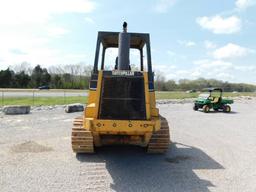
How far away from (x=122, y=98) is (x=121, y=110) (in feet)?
0.84

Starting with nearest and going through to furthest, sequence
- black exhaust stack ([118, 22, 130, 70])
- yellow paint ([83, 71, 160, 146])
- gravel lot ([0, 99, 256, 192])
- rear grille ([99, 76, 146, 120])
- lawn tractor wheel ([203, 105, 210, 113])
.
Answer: gravel lot ([0, 99, 256, 192]), yellow paint ([83, 71, 160, 146]), rear grille ([99, 76, 146, 120]), black exhaust stack ([118, 22, 130, 70]), lawn tractor wheel ([203, 105, 210, 113])

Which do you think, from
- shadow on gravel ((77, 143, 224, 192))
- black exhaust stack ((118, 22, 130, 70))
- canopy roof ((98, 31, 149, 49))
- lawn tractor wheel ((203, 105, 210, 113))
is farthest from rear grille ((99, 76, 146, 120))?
lawn tractor wheel ((203, 105, 210, 113))

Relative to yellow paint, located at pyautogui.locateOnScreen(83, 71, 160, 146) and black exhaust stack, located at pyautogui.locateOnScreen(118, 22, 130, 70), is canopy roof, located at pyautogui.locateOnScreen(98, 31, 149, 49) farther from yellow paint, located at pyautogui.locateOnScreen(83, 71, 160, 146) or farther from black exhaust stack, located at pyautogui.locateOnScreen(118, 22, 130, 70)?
yellow paint, located at pyautogui.locateOnScreen(83, 71, 160, 146)

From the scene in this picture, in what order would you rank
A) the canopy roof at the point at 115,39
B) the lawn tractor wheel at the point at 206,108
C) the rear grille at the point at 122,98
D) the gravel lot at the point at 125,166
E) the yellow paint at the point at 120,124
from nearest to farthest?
the gravel lot at the point at 125,166
the yellow paint at the point at 120,124
the rear grille at the point at 122,98
the canopy roof at the point at 115,39
the lawn tractor wheel at the point at 206,108

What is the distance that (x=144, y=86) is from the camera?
252 inches

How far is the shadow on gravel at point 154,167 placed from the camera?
539 cm

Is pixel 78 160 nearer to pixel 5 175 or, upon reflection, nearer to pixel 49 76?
pixel 5 175

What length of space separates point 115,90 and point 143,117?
2.57 ft

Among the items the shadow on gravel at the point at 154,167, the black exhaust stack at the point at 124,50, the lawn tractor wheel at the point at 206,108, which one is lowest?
the shadow on gravel at the point at 154,167

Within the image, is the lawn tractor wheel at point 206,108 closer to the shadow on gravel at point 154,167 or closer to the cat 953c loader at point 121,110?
the shadow on gravel at point 154,167

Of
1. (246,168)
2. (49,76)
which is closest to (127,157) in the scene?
(246,168)

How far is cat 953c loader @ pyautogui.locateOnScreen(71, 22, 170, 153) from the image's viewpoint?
5973 millimetres

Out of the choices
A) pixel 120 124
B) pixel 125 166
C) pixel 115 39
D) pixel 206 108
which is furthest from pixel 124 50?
pixel 206 108

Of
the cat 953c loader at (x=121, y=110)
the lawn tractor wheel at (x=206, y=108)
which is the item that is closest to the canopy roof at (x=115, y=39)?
the cat 953c loader at (x=121, y=110)
